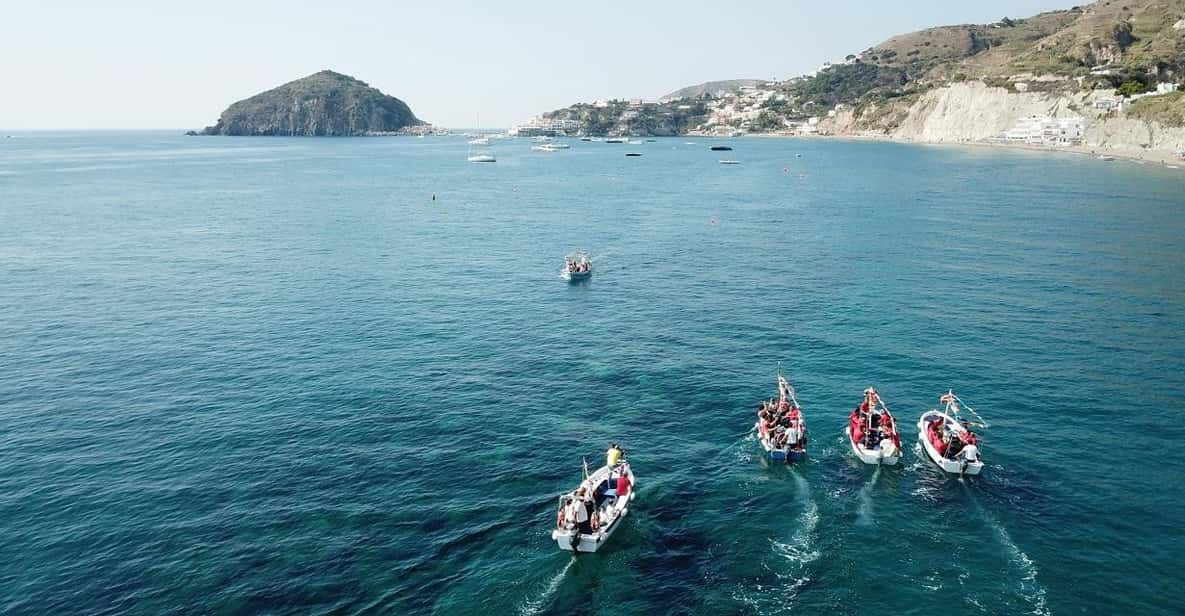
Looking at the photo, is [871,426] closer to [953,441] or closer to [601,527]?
[953,441]

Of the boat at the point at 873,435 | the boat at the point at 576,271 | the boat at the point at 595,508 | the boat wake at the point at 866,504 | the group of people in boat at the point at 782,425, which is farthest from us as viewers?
→ the boat at the point at 576,271

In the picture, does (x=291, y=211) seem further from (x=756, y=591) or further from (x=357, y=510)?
(x=756, y=591)

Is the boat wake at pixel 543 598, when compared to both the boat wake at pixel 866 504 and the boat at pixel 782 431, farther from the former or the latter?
the boat at pixel 782 431

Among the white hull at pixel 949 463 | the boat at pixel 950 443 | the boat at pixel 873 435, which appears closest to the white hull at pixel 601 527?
the boat at pixel 873 435

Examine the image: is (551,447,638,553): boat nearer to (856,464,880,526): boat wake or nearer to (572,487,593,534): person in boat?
(572,487,593,534): person in boat

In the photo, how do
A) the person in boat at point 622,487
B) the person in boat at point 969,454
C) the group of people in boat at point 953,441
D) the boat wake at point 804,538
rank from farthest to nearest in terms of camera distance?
the group of people in boat at point 953,441 < the person in boat at point 969,454 < the person in boat at point 622,487 < the boat wake at point 804,538

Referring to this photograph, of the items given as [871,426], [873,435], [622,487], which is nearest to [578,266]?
[871,426]
